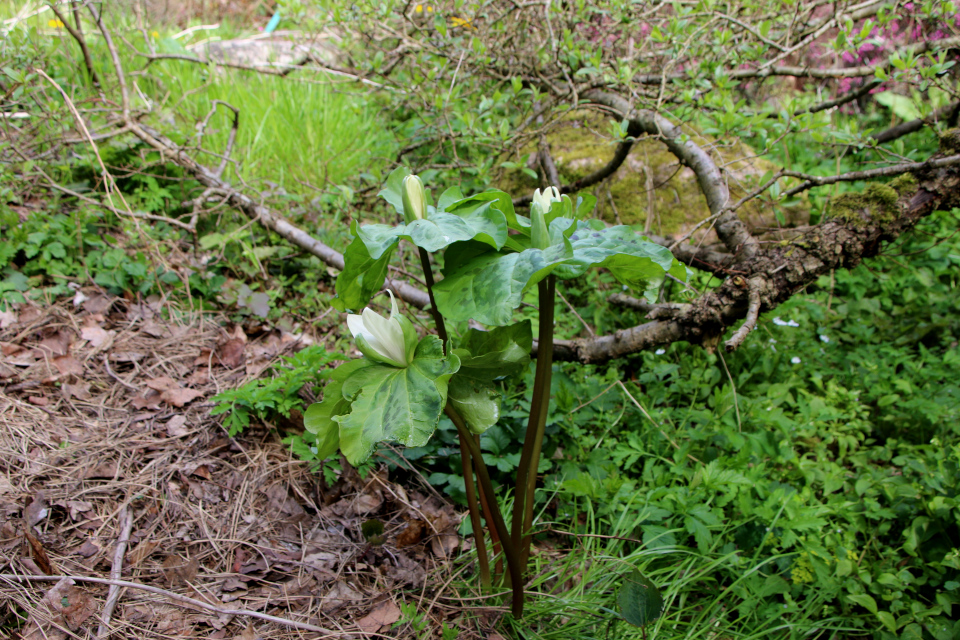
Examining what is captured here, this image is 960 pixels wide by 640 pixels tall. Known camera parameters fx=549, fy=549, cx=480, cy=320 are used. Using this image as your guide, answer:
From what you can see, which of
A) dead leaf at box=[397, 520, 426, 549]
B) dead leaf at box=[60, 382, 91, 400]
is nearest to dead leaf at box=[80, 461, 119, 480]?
dead leaf at box=[60, 382, 91, 400]

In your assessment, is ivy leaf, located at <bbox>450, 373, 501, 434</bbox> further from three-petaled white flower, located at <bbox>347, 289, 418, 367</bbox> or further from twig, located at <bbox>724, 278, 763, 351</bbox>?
twig, located at <bbox>724, 278, 763, 351</bbox>

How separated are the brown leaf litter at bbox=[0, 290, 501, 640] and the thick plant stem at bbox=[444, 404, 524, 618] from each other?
5.3 inches

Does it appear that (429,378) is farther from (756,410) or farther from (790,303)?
(790,303)

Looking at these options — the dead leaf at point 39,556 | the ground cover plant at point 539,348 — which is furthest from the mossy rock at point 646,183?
the dead leaf at point 39,556

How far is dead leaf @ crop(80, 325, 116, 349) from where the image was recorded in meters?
2.32

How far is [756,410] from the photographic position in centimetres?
217

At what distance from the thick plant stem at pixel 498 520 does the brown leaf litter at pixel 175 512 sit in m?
0.14

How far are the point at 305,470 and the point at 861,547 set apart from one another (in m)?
1.94

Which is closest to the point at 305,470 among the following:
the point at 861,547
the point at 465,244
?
the point at 465,244

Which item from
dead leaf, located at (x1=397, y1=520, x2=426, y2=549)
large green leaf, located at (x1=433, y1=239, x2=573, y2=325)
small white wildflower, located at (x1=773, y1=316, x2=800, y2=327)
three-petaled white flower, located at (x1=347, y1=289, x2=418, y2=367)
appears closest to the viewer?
large green leaf, located at (x1=433, y1=239, x2=573, y2=325)

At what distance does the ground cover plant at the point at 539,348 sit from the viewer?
4.25ft

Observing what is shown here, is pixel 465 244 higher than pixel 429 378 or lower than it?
higher

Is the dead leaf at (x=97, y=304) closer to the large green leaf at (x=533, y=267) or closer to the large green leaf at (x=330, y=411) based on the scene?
the large green leaf at (x=330, y=411)

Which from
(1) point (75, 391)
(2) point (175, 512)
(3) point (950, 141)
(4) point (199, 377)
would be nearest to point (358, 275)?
(2) point (175, 512)
